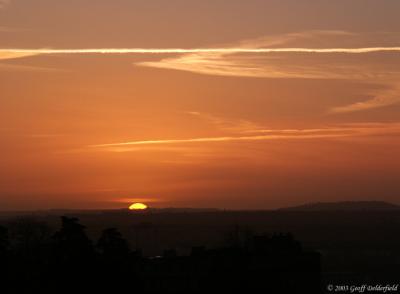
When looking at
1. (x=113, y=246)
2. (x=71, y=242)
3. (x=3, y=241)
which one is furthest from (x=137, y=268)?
(x=71, y=242)

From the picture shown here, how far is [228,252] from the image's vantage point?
9169 cm

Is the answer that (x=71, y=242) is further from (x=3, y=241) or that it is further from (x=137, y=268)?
(x=137, y=268)

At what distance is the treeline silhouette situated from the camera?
70.4 m

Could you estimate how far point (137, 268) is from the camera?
88.9 m

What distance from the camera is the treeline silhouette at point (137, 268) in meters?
70.4

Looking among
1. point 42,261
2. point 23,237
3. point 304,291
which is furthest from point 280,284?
point 23,237

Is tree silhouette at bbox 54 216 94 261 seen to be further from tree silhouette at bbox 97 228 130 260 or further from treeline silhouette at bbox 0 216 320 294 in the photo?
tree silhouette at bbox 97 228 130 260

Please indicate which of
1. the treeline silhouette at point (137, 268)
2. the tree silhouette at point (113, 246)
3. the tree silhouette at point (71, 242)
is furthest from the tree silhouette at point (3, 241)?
the tree silhouette at point (113, 246)

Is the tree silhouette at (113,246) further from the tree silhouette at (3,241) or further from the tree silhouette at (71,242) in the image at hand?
the tree silhouette at (3,241)

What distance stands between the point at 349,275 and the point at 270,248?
32.1 m

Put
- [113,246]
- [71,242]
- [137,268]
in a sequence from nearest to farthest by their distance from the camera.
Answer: [71,242], [113,246], [137,268]

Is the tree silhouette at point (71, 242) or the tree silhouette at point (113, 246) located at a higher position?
the tree silhouette at point (113, 246)

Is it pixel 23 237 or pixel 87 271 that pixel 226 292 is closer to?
pixel 87 271

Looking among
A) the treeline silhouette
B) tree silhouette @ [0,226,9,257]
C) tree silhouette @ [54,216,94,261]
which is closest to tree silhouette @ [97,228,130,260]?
the treeline silhouette
